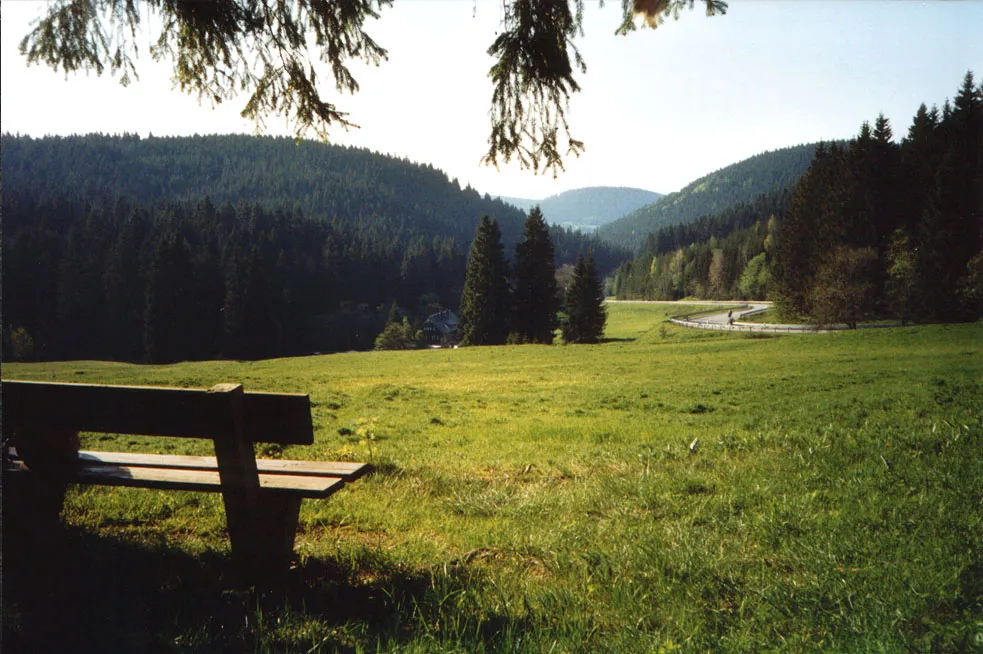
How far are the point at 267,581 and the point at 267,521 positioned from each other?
12.9 inches

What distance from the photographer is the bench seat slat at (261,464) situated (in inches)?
120

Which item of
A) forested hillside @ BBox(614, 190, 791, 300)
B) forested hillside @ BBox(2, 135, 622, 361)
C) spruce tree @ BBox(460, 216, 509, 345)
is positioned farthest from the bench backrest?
forested hillside @ BBox(614, 190, 791, 300)

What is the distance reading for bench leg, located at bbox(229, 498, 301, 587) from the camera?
274 cm

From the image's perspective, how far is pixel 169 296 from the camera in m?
54.9

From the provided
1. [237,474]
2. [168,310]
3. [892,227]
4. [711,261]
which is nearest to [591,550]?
[237,474]

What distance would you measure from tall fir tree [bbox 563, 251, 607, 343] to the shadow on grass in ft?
138

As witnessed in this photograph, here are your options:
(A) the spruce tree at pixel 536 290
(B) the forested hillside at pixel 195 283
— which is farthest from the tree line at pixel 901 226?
(B) the forested hillside at pixel 195 283

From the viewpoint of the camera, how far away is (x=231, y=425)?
2.59 metres

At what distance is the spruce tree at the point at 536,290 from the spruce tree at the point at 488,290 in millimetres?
1275

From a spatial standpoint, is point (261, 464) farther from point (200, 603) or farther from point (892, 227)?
point (892, 227)

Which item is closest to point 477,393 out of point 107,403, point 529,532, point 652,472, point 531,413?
point 531,413

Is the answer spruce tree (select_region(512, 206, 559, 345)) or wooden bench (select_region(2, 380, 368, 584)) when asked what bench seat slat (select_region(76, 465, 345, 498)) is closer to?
wooden bench (select_region(2, 380, 368, 584))

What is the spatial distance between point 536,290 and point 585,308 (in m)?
A: 4.69

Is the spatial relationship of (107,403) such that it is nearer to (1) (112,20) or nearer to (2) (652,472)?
(1) (112,20)
